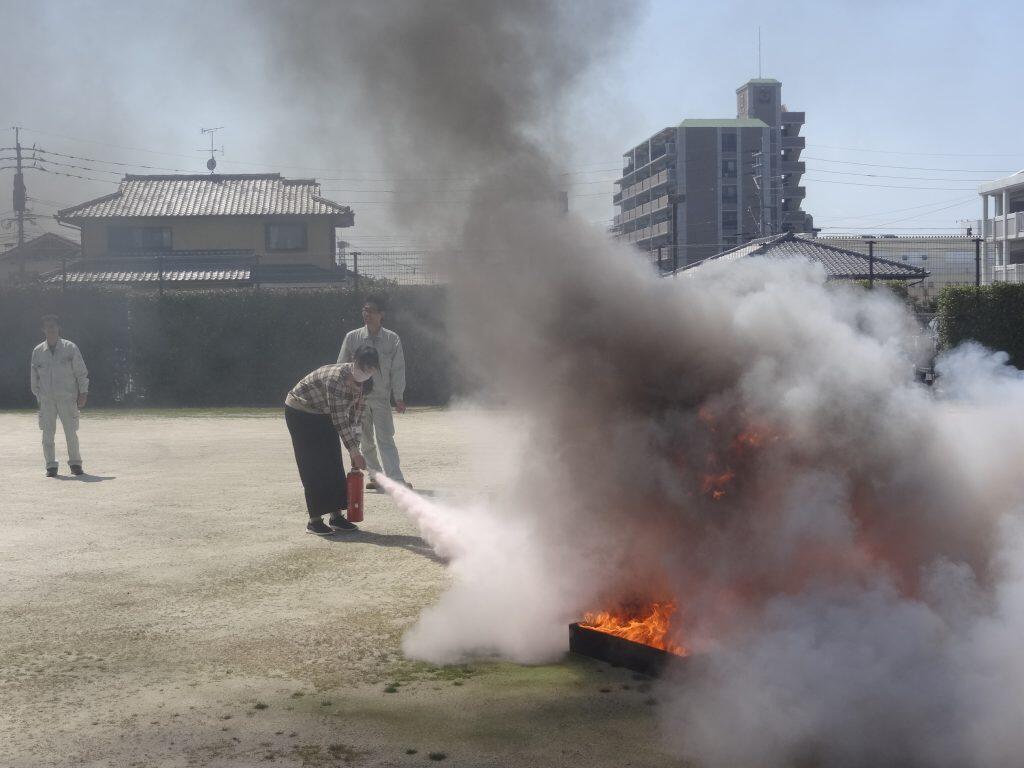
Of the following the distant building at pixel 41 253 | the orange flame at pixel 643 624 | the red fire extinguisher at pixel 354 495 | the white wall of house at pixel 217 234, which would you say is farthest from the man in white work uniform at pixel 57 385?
the distant building at pixel 41 253

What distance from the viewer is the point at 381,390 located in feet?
39.4

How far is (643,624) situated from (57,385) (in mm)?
10851

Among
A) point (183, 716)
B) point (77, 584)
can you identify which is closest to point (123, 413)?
point (77, 584)

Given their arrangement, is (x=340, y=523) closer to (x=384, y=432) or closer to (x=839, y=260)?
(x=384, y=432)

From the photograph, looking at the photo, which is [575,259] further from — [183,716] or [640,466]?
[183,716]

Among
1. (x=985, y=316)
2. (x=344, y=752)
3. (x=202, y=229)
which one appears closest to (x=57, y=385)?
(x=344, y=752)

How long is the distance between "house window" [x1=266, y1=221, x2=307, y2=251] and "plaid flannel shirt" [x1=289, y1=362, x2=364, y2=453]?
29028 mm

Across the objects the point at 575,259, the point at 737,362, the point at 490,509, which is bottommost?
the point at 490,509

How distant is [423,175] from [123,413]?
18977 millimetres

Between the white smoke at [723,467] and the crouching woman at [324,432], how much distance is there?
92.1 inches

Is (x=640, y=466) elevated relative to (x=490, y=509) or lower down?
elevated

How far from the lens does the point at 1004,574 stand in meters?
5.13

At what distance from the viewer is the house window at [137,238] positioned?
38309mm

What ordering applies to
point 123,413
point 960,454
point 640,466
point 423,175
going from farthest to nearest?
point 123,413
point 423,175
point 640,466
point 960,454
